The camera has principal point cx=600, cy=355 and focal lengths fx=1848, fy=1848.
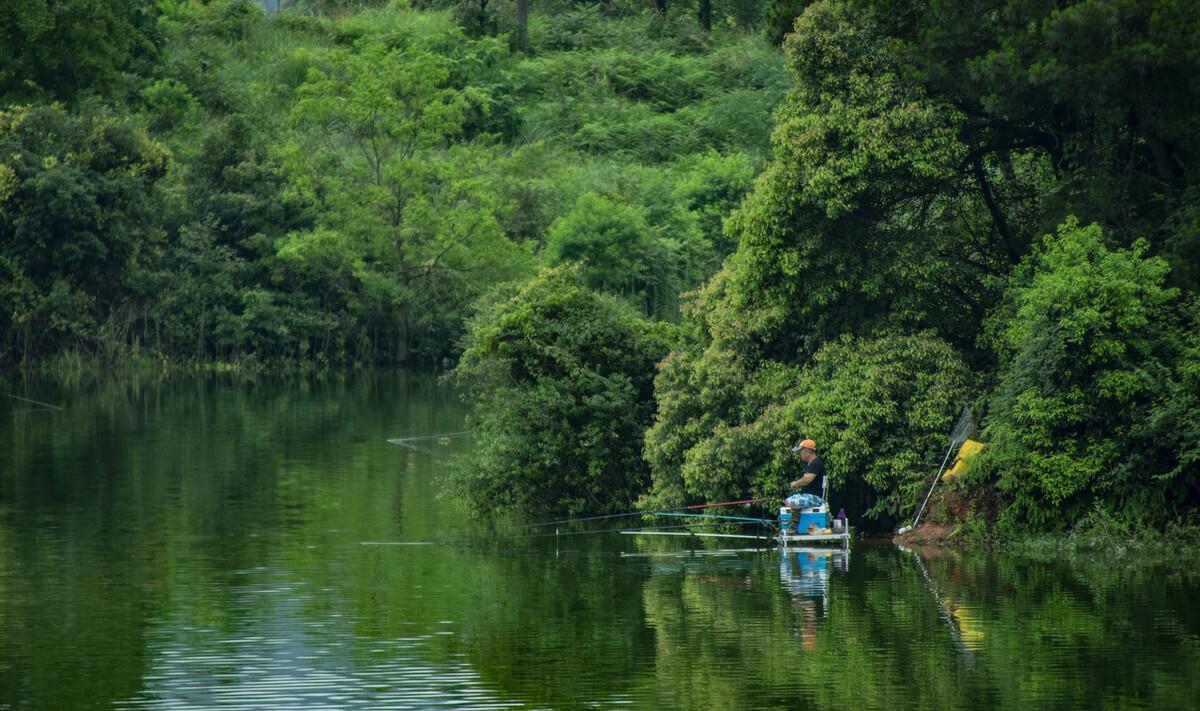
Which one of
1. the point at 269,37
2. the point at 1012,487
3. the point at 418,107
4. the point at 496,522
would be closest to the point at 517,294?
the point at 496,522

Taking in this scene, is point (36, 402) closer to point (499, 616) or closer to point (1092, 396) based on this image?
point (499, 616)

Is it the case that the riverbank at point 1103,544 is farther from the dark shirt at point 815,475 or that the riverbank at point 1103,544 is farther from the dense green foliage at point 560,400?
the dense green foliage at point 560,400

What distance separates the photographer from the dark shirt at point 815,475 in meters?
28.0

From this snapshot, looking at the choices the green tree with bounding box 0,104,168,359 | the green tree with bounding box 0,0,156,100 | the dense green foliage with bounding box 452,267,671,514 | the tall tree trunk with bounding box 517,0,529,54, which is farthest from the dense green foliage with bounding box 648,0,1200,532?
A: the tall tree trunk with bounding box 517,0,529,54

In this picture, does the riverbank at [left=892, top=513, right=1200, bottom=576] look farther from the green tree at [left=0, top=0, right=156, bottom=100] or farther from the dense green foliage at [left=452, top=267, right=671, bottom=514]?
the green tree at [left=0, top=0, right=156, bottom=100]

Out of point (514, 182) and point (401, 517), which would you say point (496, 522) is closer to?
point (401, 517)

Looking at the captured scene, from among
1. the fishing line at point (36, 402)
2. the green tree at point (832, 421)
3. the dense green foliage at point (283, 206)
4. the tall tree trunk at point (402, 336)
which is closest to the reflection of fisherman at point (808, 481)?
the green tree at point (832, 421)

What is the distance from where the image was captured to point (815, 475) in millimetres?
27938

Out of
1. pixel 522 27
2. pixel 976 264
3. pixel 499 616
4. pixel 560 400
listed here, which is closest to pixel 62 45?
pixel 522 27

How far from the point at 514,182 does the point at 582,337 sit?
42878mm

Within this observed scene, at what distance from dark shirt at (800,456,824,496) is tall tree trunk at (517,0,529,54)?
6823cm

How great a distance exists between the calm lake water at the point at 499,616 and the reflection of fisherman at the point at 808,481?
846 millimetres

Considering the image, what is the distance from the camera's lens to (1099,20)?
27.9m

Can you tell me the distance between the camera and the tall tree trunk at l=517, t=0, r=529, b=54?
94.0m
